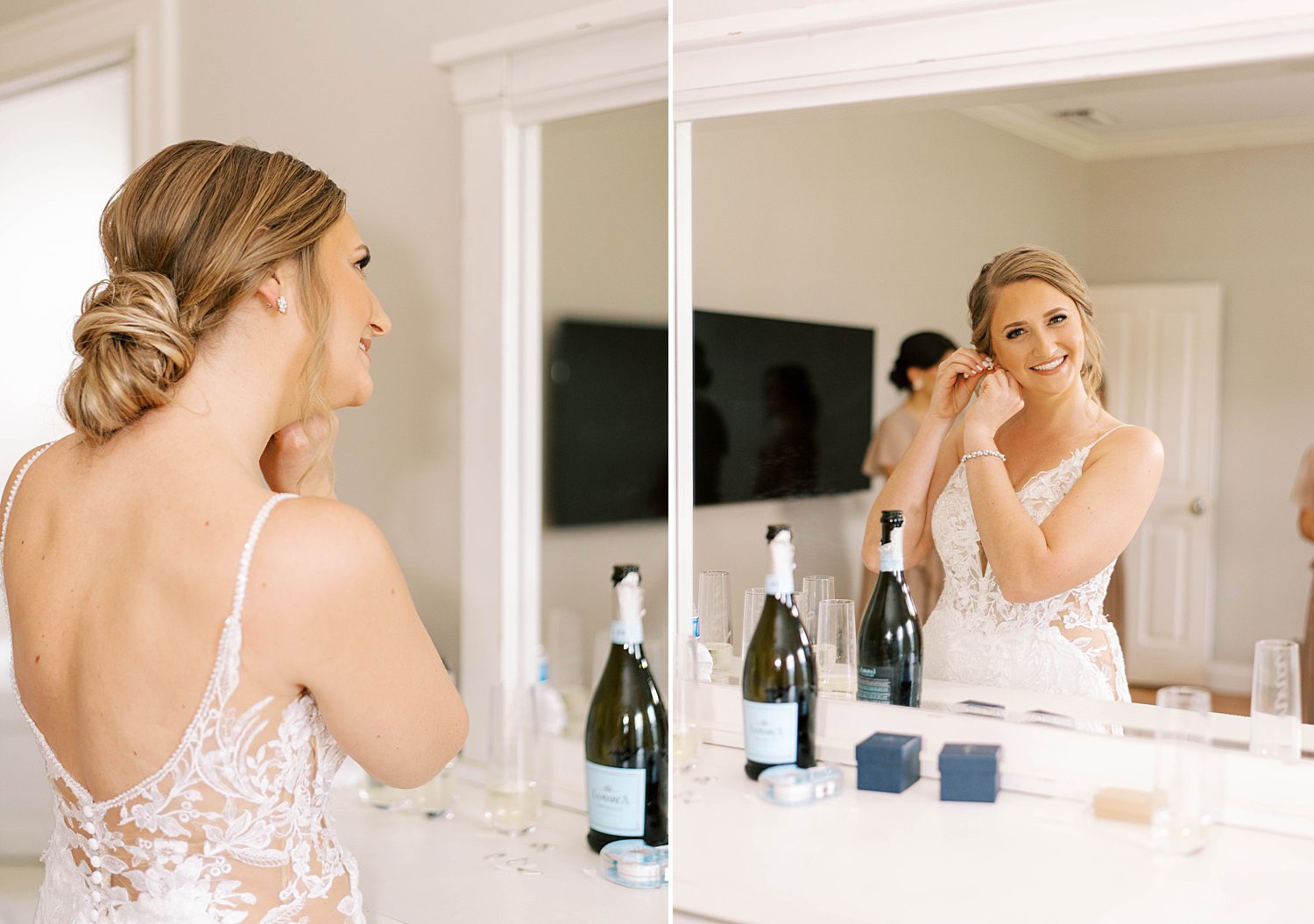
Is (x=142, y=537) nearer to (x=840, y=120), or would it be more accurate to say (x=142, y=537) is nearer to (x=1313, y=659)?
(x=840, y=120)

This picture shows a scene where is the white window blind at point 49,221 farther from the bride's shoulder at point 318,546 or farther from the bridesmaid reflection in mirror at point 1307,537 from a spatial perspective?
the bridesmaid reflection in mirror at point 1307,537

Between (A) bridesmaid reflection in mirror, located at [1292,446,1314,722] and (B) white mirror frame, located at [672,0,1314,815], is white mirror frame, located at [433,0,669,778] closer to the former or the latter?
(B) white mirror frame, located at [672,0,1314,815]

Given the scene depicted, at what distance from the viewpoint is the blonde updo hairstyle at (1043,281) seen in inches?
26.2

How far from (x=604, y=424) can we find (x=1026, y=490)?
1.41ft

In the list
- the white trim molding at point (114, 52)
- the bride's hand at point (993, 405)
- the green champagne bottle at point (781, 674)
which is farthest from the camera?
the white trim molding at point (114, 52)

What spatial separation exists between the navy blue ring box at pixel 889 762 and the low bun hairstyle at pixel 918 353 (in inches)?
10.5

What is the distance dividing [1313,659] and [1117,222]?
11.6 inches

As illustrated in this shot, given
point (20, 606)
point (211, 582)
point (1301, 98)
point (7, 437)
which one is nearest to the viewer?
point (1301, 98)

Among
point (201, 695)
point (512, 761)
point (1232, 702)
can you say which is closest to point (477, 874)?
point (512, 761)

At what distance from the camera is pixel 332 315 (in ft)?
2.92

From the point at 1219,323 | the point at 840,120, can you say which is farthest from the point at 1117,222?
the point at 840,120

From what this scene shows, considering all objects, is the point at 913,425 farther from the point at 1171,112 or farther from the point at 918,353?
the point at 1171,112

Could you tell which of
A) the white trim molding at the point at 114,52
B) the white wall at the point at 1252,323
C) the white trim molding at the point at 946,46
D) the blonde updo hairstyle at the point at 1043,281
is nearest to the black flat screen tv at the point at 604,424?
the white trim molding at the point at 946,46

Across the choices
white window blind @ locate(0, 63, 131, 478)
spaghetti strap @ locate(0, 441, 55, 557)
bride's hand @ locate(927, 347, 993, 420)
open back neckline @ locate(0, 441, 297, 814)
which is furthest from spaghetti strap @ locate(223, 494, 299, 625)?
white window blind @ locate(0, 63, 131, 478)
